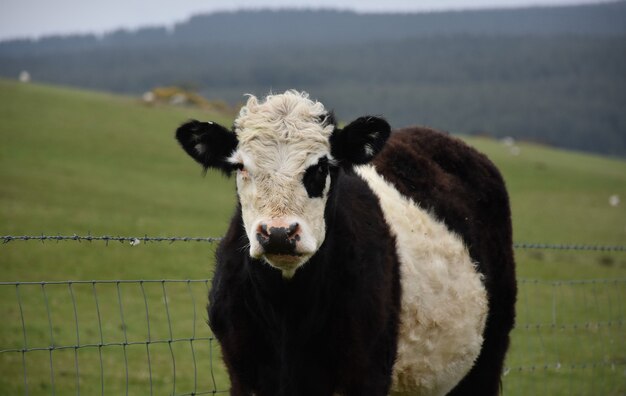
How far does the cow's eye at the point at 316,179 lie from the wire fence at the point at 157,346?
453 cm

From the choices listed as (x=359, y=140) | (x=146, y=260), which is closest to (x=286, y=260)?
(x=359, y=140)

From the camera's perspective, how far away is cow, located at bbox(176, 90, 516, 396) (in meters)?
4.71

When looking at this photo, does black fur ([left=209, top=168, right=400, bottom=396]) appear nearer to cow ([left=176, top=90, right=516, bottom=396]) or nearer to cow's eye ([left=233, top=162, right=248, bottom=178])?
cow ([left=176, top=90, right=516, bottom=396])

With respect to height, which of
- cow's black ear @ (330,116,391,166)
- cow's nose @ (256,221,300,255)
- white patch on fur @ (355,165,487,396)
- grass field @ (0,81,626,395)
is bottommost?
grass field @ (0,81,626,395)

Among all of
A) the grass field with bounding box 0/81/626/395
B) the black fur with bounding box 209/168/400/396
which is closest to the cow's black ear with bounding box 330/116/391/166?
the black fur with bounding box 209/168/400/396

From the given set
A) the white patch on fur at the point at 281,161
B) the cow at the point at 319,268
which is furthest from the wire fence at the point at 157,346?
the white patch on fur at the point at 281,161

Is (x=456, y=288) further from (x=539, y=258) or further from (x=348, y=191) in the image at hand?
(x=539, y=258)

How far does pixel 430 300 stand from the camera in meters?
5.71

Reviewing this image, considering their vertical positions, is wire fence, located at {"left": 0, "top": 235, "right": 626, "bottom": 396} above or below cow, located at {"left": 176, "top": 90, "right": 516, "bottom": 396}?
below

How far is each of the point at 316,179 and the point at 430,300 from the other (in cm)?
145

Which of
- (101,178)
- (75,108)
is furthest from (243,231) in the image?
(75,108)

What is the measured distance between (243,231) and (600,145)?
506 feet

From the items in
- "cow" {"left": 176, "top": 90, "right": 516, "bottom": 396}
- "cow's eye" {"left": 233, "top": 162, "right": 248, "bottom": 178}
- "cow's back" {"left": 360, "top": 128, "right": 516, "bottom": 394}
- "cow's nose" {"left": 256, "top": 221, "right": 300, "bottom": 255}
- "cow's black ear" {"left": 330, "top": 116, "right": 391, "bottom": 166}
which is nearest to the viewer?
"cow's nose" {"left": 256, "top": 221, "right": 300, "bottom": 255}

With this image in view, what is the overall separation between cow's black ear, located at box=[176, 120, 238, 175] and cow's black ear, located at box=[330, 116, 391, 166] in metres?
0.61
